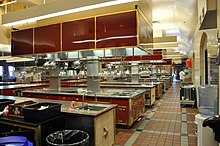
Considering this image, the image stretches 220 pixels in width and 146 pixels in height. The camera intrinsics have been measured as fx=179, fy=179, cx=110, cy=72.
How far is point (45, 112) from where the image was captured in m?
2.65

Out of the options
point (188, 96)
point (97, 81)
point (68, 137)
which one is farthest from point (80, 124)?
point (188, 96)

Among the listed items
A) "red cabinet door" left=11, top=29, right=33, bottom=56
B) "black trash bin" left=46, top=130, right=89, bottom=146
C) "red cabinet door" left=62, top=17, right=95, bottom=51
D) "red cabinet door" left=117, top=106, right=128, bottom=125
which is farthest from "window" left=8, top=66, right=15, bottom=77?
"black trash bin" left=46, top=130, right=89, bottom=146

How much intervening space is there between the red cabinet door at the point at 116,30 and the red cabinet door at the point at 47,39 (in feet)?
4.19

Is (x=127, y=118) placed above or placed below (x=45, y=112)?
below

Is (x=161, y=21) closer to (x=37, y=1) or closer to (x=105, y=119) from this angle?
(x=37, y=1)

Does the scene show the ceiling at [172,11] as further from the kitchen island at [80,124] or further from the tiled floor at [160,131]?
the kitchen island at [80,124]

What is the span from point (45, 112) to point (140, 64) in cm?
800

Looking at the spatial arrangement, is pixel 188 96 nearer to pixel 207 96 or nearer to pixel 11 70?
pixel 207 96

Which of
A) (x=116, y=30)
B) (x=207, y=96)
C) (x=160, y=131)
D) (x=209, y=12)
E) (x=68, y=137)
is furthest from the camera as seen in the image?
(x=160, y=131)

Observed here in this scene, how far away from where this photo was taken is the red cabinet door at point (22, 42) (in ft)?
16.9

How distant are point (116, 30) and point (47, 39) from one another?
2089 mm

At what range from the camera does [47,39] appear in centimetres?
486

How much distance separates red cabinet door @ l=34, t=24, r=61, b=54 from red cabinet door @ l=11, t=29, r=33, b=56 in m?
0.21

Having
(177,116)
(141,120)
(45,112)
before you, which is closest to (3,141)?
(45,112)
